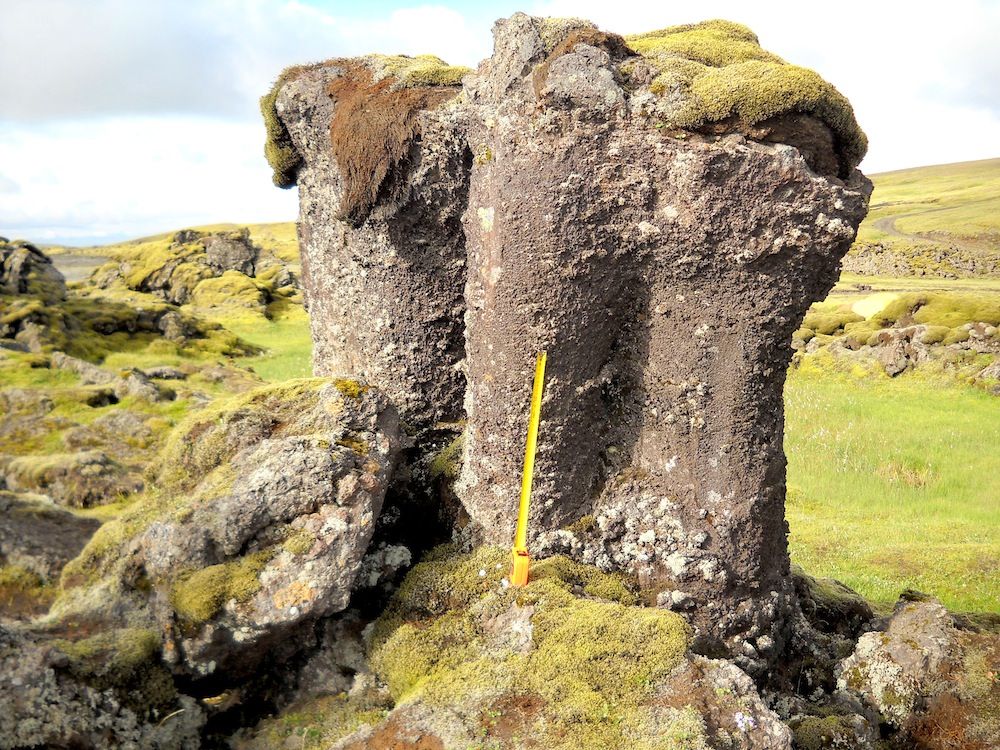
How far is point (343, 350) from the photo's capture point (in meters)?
9.94

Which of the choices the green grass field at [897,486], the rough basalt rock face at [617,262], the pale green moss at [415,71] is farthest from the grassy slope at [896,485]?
the pale green moss at [415,71]

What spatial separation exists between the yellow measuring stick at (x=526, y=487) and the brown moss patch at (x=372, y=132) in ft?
9.59

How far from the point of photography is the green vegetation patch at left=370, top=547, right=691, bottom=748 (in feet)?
20.6

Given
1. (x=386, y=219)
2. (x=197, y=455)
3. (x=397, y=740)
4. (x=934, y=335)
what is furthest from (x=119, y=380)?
(x=934, y=335)

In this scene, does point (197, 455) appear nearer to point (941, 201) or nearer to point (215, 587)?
point (215, 587)

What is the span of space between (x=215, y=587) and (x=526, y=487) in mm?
3156

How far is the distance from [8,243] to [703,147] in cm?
5617

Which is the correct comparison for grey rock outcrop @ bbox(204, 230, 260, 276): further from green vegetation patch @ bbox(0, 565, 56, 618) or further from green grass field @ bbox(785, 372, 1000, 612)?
green vegetation patch @ bbox(0, 565, 56, 618)

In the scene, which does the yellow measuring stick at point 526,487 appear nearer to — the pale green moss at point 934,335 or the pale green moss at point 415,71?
the pale green moss at point 415,71

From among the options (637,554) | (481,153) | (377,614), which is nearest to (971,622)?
(637,554)

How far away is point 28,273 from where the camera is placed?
4722 cm

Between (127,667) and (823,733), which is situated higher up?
(127,667)

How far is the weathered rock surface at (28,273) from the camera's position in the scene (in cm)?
4553

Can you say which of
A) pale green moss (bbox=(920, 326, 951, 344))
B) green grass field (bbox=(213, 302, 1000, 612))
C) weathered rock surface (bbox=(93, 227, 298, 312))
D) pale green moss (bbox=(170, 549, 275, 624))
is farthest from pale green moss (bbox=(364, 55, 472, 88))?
weathered rock surface (bbox=(93, 227, 298, 312))
